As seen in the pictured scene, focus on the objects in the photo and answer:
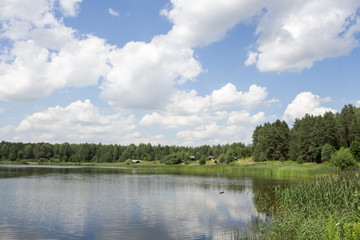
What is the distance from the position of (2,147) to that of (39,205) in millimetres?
194357

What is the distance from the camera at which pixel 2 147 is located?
19788cm

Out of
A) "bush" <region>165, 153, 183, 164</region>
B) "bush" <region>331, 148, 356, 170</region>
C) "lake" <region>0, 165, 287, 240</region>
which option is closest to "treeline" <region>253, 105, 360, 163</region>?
"bush" <region>331, 148, 356, 170</region>

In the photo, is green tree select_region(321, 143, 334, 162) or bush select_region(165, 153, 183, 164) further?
bush select_region(165, 153, 183, 164)

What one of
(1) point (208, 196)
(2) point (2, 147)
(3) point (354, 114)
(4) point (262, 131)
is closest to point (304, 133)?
(3) point (354, 114)

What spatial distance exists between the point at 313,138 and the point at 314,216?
3205 inches

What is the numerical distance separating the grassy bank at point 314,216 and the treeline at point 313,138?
6777 cm

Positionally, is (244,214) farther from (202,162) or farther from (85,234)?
(202,162)

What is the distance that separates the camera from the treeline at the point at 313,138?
305 ft

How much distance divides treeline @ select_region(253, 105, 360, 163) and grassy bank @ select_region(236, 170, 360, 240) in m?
67.8

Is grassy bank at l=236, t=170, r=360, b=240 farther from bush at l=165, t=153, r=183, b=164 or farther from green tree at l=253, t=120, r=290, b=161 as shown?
bush at l=165, t=153, r=183, b=164

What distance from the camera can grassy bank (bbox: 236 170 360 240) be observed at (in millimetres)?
14215

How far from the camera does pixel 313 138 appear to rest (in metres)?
93.9

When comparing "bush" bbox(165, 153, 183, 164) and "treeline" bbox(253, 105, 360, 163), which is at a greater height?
"treeline" bbox(253, 105, 360, 163)

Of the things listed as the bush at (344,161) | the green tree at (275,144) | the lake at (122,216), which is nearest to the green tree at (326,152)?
the bush at (344,161)
